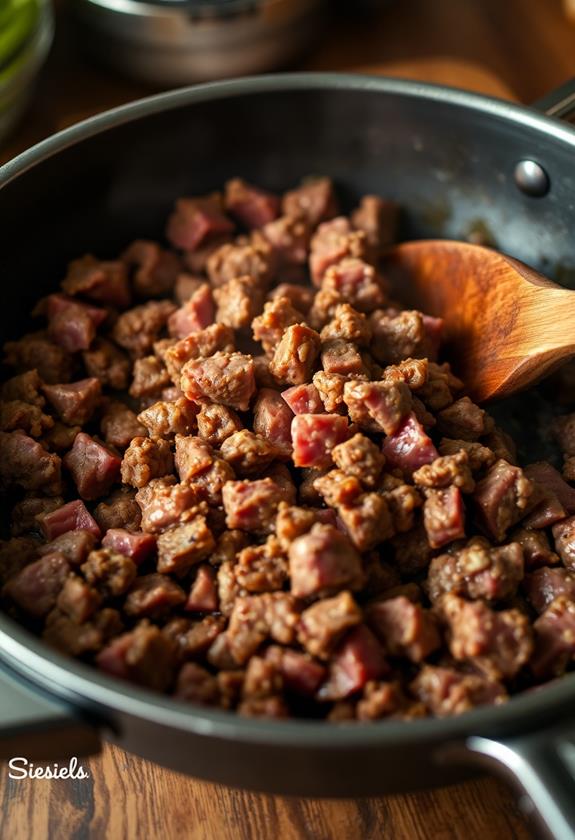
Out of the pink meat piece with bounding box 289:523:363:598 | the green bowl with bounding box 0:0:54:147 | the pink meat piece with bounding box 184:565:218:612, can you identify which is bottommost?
the pink meat piece with bounding box 184:565:218:612

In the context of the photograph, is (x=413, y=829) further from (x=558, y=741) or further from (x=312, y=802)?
(x=558, y=741)

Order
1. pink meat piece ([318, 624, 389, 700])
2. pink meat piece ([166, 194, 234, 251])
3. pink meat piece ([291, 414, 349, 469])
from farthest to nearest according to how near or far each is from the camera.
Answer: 1. pink meat piece ([166, 194, 234, 251])
2. pink meat piece ([291, 414, 349, 469])
3. pink meat piece ([318, 624, 389, 700])

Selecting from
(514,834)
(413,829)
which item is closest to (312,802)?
(413,829)

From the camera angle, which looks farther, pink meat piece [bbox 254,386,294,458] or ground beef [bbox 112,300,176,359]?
ground beef [bbox 112,300,176,359]

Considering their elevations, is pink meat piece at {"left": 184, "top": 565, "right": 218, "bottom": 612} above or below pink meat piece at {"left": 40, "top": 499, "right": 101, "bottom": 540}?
below

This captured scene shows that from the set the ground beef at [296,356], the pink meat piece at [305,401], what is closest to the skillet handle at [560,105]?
the ground beef at [296,356]

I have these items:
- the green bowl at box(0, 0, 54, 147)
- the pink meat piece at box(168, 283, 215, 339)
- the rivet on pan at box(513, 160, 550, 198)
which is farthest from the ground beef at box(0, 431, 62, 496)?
the rivet on pan at box(513, 160, 550, 198)

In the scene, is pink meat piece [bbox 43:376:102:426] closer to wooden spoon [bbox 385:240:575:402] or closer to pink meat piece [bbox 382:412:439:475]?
pink meat piece [bbox 382:412:439:475]
